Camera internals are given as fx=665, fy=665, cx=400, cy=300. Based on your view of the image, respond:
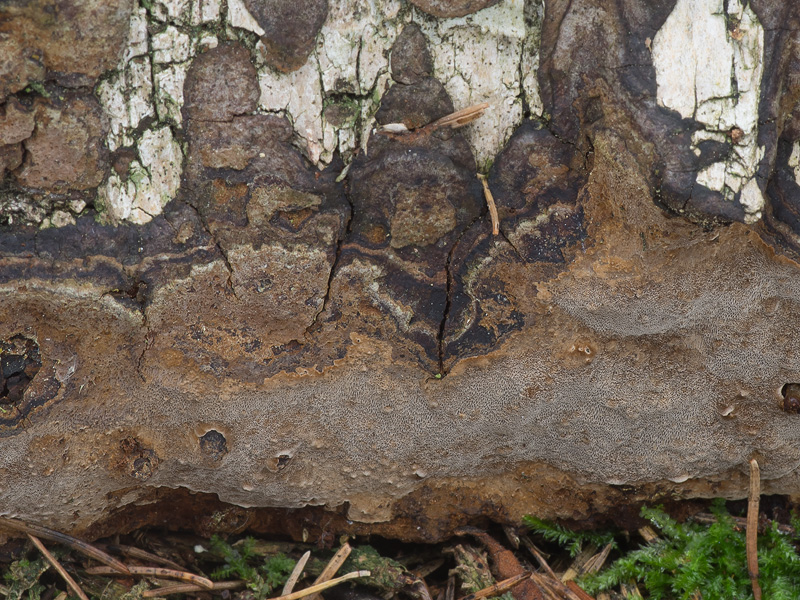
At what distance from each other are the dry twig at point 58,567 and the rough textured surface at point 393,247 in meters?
0.17

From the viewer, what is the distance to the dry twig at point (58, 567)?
241 centimetres

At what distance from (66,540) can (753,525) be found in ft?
8.17

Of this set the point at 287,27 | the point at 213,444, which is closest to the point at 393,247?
the point at 287,27

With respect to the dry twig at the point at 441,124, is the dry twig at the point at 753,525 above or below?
below

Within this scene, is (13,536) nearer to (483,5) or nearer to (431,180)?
(431,180)

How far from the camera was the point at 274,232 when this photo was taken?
2.05 metres

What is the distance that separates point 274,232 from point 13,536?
5.05 feet

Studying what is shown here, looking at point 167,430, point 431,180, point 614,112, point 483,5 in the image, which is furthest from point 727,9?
point 167,430

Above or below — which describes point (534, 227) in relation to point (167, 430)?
above

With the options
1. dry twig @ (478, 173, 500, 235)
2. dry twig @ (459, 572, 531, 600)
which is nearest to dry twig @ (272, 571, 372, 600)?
dry twig @ (459, 572, 531, 600)

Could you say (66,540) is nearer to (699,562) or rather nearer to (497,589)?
(497,589)

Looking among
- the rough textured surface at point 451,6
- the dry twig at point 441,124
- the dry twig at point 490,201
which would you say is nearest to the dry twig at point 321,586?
the dry twig at point 490,201

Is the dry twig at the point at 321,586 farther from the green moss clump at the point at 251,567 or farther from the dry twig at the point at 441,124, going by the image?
the dry twig at the point at 441,124

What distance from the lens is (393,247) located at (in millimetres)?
2100
